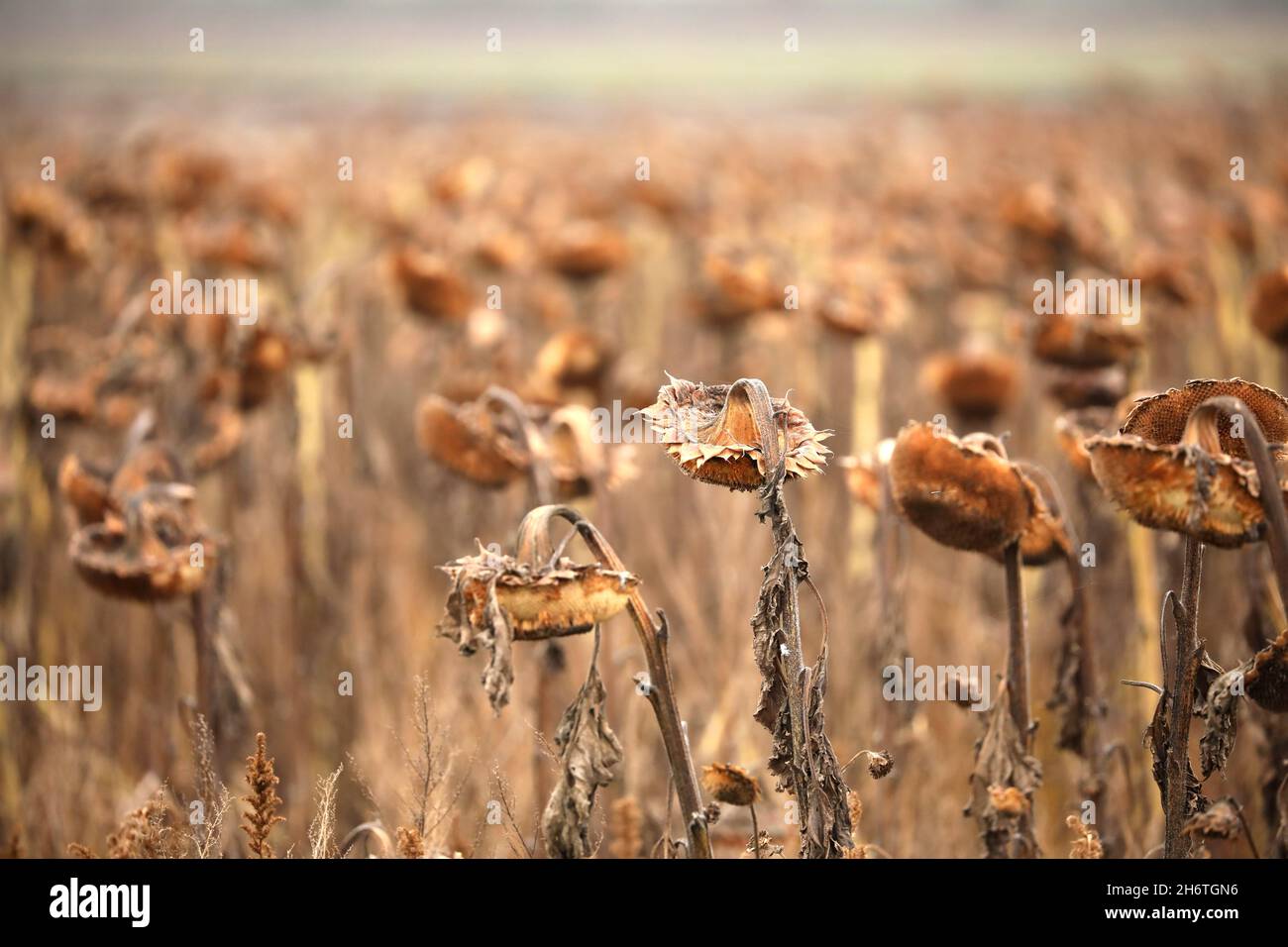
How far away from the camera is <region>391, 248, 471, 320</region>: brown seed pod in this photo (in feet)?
11.3

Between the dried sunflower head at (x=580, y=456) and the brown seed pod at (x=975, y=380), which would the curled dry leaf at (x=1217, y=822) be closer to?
the dried sunflower head at (x=580, y=456)

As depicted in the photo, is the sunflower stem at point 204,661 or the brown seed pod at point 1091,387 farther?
the brown seed pod at point 1091,387

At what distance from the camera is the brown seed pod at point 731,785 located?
1.47 meters

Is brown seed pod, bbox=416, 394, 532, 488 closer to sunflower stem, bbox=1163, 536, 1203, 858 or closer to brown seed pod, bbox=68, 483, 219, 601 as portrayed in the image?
brown seed pod, bbox=68, 483, 219, 601

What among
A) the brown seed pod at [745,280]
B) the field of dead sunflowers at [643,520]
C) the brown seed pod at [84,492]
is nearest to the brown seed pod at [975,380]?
the field of dead sunflowers at [643,520]

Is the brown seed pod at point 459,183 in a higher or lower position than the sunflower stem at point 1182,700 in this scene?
higher

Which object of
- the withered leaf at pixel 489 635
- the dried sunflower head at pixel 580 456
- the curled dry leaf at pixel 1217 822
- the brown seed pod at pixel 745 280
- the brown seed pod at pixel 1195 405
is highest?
the brown seed pod at pixel 745 280

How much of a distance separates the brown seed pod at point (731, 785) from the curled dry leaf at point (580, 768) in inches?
7.4

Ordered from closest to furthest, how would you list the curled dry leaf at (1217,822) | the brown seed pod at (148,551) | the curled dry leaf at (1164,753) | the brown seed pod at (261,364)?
the curled dry leaf at (1217,822), the curled dry leaf at (1164,753), the brown seed pod at (148,551), the brown seed pod at (261,364)

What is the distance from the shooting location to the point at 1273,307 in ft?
7.72

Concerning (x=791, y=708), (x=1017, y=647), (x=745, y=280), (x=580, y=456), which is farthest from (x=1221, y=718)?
(x=745, y=280)

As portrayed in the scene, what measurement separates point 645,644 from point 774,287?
236 centimetres

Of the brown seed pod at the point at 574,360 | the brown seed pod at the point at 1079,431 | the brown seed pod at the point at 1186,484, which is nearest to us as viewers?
the brown seed pod at the point at 1186,484

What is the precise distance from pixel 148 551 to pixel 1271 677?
166 centimetres
